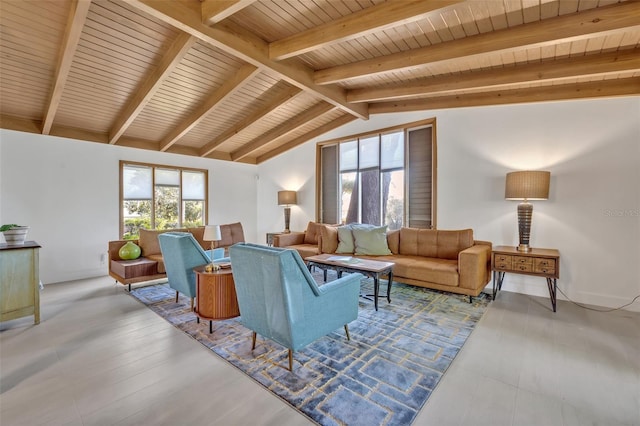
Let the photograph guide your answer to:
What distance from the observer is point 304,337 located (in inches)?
85.1

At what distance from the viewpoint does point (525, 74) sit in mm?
3334

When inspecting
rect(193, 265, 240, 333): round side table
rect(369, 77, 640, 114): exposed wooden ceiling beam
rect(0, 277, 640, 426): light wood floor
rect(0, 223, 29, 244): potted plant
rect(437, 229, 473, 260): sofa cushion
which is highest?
rect(369, 77, 640, 114): exposed wooden ceiling beam

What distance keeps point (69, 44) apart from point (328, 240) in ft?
13.5

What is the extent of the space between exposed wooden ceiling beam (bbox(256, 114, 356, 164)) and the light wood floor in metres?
4.38

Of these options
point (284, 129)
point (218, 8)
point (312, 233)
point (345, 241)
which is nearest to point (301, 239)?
point (312, 233)

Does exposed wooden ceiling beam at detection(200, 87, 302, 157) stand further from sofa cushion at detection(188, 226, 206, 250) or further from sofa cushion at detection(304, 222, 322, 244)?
sofa cushion at detection(304, 222, 322, 244)

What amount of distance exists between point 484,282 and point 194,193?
19.8 feet

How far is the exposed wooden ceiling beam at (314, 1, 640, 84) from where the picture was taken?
7.56 ft

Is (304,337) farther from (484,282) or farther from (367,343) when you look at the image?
(484,282)

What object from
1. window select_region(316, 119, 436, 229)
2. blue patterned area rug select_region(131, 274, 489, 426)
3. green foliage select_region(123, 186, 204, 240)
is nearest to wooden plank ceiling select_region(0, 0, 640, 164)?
window select_region(316, 119, 436, 229)

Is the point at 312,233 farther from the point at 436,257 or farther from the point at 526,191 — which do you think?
the point at 526,191

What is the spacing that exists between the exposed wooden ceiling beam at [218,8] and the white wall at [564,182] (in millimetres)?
3520

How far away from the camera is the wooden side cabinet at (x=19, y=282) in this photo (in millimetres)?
2846

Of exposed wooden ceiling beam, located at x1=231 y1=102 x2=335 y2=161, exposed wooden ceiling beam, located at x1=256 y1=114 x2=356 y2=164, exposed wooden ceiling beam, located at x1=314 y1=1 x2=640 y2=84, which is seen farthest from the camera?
exposed wooden ceiling beam, located at x1=256 y1=114 x2=356 y2=164
